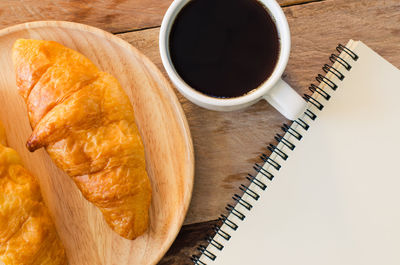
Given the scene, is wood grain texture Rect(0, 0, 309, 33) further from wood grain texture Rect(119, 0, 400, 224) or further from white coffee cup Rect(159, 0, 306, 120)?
white coffee cup Rect(159, 0, 306, 120)

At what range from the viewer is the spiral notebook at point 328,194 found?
868 mm

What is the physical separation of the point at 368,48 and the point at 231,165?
0.44m

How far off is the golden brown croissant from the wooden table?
289mm

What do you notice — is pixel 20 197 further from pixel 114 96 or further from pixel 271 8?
pixel 271 8

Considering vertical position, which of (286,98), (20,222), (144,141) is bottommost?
(20,222)

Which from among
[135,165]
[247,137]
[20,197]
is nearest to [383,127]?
[247,137]

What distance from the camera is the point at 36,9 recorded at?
946 mm

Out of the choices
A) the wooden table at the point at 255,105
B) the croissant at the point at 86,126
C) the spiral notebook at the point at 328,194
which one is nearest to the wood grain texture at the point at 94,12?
the wooden table at the point at 255,105

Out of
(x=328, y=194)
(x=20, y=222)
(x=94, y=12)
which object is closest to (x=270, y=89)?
(x=328, y=194)

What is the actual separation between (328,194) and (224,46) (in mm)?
420

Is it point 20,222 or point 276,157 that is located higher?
point 276,157

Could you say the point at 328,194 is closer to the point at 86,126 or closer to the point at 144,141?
the point at 144,141

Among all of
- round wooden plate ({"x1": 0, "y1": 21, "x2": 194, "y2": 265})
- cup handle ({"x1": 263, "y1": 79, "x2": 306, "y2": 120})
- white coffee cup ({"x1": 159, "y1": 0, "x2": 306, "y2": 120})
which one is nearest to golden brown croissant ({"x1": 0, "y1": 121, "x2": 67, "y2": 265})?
round wooden plate ({"x1": 0, "y1": 21, "x2": 194, "y2": 265})

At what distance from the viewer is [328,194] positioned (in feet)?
2.87
